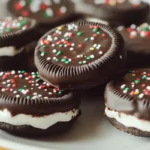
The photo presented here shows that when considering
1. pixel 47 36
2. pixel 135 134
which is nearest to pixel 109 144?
pixel 135 134

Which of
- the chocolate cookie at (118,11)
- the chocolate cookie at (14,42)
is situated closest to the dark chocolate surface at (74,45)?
the chocolate cookie at (14,42)

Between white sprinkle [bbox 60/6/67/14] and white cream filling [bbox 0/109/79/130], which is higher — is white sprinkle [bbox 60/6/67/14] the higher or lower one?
the higher one

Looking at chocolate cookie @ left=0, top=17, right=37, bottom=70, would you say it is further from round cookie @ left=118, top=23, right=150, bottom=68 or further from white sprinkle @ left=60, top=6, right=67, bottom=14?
round cookie @ left=118, top=23, right=150, bottom=68

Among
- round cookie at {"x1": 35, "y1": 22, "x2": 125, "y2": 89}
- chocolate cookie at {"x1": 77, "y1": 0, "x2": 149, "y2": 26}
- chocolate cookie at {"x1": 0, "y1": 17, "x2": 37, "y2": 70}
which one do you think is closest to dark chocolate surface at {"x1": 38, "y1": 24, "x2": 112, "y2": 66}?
round cookie at {"x1": 35, "y1": 22, "x2": 125, "y2": 89}

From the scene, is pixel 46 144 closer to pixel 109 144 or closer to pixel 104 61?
pixel 109 144

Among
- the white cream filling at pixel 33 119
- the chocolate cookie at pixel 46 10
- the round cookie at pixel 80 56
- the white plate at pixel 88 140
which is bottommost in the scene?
the white plate at pixel 88 140

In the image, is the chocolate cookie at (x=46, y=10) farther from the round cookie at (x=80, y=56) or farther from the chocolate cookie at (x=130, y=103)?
the chocolate cookie at (x=130, y=103)

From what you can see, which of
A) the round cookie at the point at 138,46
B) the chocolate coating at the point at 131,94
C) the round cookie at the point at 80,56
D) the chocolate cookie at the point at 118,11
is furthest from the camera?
the chocolate cookie at the point at 118,11
